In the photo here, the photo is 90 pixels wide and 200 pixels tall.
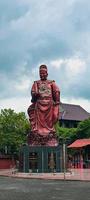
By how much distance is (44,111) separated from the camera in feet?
143

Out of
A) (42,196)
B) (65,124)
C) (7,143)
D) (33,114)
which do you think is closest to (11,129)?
(7,143)

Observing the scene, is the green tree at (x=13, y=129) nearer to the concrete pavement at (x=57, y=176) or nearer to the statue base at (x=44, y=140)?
the statue base at (x=44, y=140)

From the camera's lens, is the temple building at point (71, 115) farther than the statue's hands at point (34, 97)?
Yes

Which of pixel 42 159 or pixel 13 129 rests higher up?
pixel 13 129

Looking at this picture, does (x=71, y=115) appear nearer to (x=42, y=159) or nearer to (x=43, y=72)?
(x=43, y=72)

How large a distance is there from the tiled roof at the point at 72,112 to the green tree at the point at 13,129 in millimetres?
28012

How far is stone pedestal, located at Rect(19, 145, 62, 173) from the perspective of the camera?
41.6 m

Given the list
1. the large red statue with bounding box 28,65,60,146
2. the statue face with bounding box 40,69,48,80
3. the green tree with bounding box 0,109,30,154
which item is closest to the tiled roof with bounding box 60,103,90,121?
the green tree with bounding box 0,109,30,154

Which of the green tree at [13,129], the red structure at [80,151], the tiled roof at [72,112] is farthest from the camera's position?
the tiled roof at [72,112]

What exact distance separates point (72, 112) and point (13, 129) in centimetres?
3418

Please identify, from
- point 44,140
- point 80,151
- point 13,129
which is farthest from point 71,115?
point 44,140

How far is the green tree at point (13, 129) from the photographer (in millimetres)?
65125

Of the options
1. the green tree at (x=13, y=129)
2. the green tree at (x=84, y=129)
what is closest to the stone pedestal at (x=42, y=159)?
the green tree at (x=13, y=129)

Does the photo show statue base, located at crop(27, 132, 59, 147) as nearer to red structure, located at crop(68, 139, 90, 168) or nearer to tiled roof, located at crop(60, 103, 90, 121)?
red structure, located at crop(68, 139, 90, 168)
